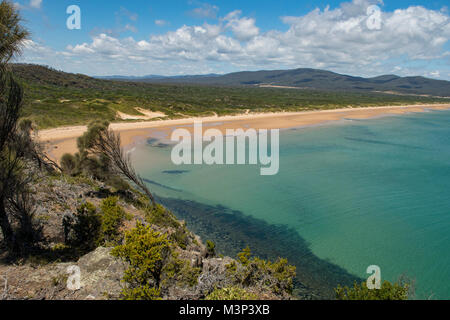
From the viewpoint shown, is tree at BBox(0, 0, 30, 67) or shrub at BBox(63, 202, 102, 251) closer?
tree at BBox(0, 0, 30, 67)

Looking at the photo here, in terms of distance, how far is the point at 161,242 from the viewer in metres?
7.00

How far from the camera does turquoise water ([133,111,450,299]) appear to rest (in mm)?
11906

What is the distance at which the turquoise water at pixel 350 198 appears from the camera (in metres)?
11.9

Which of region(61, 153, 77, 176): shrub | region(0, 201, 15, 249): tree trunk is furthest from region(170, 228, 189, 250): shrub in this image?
region(61, 153, 77, 176): shrub

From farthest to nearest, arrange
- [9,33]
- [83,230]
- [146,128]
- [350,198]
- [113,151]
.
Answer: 1. [146,128]
2. [350,198]
3. [113,151]
4. [83,230]
5. [9,33]

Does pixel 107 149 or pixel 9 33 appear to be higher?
pixel 9 33

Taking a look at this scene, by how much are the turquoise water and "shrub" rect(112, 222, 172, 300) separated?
25.4 feet

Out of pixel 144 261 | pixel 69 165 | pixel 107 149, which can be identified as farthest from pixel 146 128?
pixel 144 261

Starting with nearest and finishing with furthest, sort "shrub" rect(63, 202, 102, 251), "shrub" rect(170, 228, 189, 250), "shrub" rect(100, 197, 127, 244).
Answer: "shrub" rect(63, 202, 102, 251) < "shrub" rect(100, 197, 127, 244) < "shrub" rect(170, 228, 189, 250)

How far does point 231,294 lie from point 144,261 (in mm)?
2154

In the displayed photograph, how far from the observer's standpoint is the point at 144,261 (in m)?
6.44

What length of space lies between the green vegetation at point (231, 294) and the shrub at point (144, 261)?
1335mm

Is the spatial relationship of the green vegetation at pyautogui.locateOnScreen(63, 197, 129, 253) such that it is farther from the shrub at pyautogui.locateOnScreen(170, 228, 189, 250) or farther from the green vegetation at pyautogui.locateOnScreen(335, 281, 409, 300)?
the green vegetation at pyautogui.locateOnScreen(335, 281, 409, 300)

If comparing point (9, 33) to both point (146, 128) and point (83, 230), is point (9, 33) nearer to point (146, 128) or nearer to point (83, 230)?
point (83, 230)
